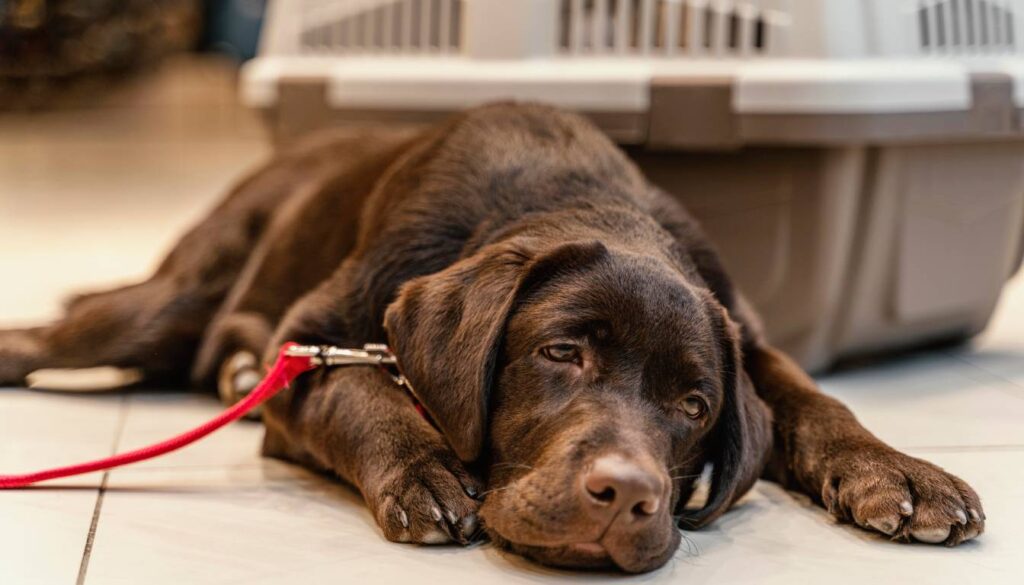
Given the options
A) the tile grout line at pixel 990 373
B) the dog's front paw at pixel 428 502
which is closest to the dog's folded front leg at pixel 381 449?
the dog's front paw at pixel 428 502

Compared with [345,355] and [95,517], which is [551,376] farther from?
[95,517]

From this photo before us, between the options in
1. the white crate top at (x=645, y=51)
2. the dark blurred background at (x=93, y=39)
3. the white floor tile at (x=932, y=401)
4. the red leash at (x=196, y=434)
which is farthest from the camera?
the dark blurred background at (x=93, y=39)

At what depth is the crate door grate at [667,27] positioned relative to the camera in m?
2.89

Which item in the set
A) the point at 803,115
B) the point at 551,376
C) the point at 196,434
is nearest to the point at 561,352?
the point at 551,376

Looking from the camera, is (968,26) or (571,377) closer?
(571,377)

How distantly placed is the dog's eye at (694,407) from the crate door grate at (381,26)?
1.51 metres

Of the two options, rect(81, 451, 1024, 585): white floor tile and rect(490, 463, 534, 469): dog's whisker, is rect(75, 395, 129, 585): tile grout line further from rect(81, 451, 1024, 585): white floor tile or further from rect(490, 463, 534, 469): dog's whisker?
rect(490, 463, 534, 469): dog's whisker

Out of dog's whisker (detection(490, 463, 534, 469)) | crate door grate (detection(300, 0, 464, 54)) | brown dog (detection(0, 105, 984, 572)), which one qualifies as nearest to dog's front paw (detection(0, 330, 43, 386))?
brown dog (detection(0, 105, 984, 572))

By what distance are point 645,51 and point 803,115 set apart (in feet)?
1.42

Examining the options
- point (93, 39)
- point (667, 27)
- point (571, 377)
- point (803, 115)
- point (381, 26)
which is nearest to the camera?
point (571, 377)

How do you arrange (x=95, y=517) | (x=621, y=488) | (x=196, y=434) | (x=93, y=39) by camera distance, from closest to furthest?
(x=621, y=488) → (x=95, y=517) → (x=196, y=434) → (x=93, y=39)

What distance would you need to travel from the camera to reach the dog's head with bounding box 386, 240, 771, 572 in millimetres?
1774

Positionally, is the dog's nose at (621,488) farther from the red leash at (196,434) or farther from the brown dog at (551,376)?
the red leash at (196,434)

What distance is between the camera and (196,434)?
2158 mm
